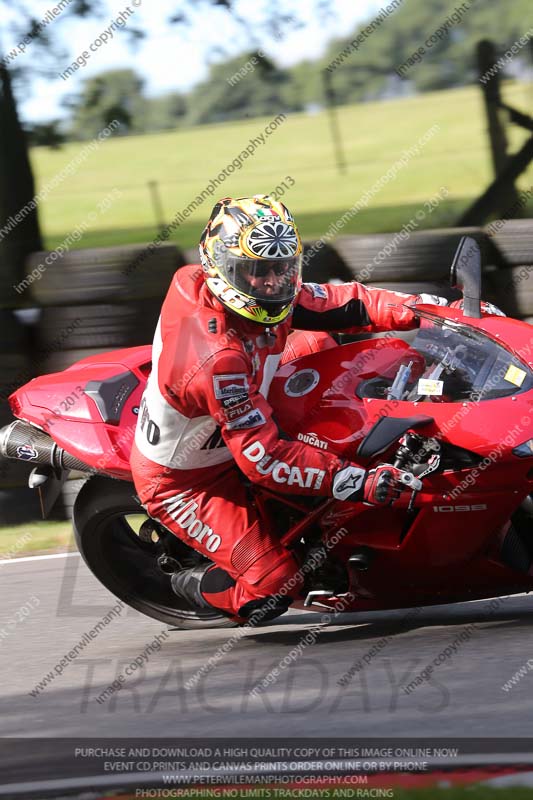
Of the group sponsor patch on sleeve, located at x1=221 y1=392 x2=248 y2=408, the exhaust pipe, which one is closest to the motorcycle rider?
sponsor patch on sleeve, located at x1=221 y1=392 x2=248 y2=408

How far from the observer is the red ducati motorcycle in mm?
4062

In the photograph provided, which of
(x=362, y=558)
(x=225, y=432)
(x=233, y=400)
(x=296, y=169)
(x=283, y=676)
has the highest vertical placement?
(x=233, y=400)

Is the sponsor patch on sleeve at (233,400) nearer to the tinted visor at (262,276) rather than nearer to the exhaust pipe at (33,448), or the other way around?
the tinted visor at (262,276)

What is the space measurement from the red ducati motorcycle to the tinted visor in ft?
1.55

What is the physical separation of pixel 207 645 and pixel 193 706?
0.78m

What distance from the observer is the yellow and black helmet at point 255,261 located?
4.05 m

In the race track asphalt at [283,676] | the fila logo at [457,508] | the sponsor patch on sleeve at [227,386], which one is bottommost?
the race track asphalt at [283,676]

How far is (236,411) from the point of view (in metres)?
3.98

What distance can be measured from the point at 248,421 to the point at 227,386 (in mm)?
156

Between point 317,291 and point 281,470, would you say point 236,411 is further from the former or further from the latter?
point 317,291

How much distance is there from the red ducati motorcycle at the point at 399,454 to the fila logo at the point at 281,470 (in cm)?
20

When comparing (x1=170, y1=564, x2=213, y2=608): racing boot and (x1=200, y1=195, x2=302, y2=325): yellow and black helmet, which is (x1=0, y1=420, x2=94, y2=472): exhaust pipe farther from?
(x1=200, y1=195, x2=302, y2=325): yellow and black helmet

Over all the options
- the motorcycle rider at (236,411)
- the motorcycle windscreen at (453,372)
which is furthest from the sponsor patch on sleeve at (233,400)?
the motorcycle windscreen at (453,372)

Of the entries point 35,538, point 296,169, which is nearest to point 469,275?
point 35,538
